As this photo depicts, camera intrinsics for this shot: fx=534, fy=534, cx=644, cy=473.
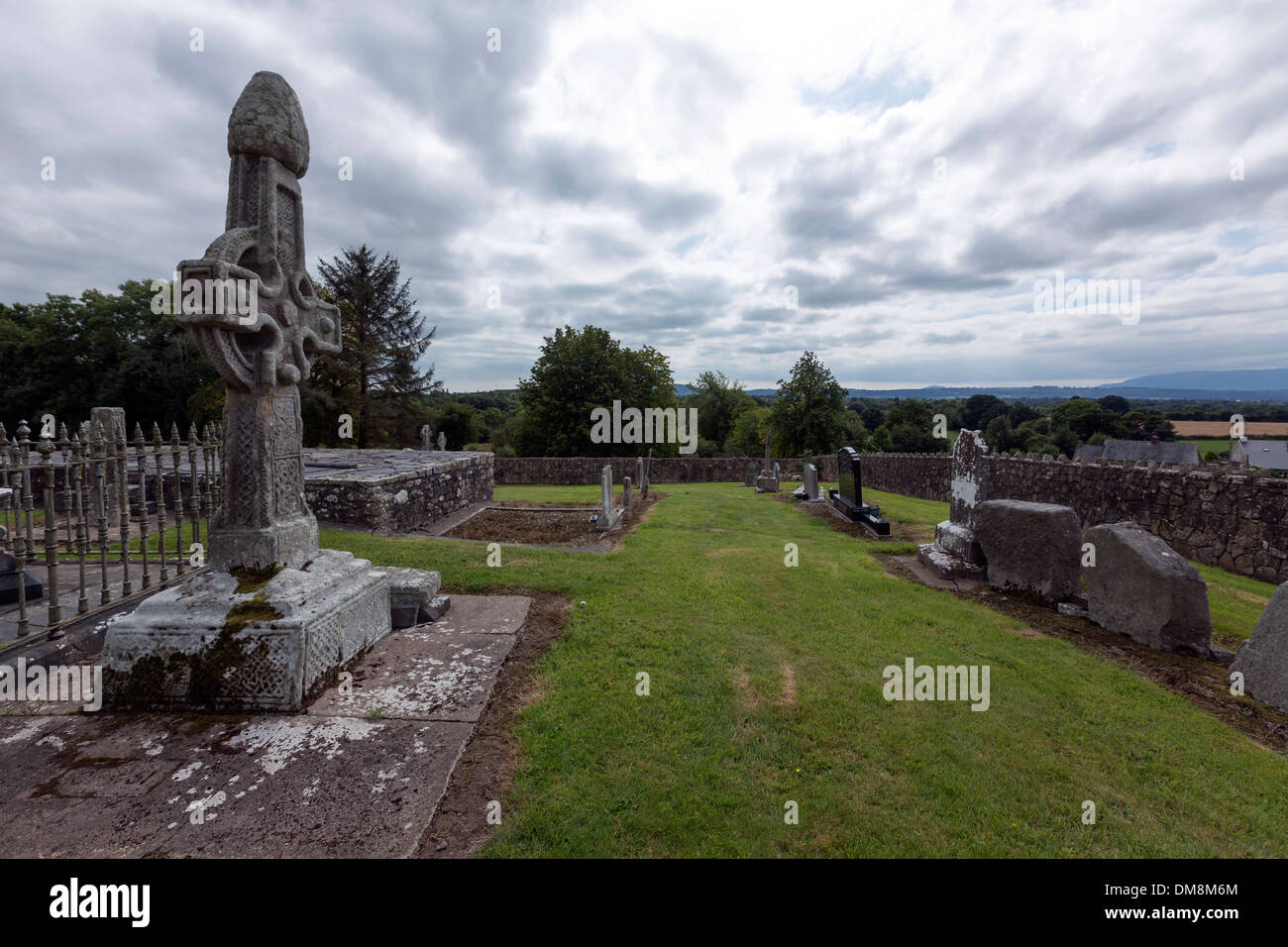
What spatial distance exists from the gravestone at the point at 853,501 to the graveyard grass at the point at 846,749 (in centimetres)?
572

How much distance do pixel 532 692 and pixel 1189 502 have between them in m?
12.9

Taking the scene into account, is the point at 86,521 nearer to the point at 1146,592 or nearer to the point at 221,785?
the point at 221,785

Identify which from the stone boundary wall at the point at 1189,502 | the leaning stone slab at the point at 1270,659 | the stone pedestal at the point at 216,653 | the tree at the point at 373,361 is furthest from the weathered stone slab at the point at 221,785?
the tree at the point at 373,361

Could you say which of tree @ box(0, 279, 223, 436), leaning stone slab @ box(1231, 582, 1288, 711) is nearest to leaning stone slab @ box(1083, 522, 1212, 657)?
leaning stone slab @ box(1231, 582, 1288, 711)

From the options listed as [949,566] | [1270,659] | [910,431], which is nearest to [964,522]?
[949,566]

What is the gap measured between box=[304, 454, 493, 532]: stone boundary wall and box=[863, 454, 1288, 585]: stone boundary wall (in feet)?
45.4

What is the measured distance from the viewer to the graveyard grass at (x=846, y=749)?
2568mm

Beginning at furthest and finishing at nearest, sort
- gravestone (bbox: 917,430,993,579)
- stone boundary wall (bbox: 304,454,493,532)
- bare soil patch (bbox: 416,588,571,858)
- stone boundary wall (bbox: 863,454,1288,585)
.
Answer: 1. stone boundary wall (bbox: 304,454,493,532)
2. stone boundary wall (bbox: 863,454,1288,585)
3. gravestone (bbox: 917,430,993,579)
4. bare soil patch (bbox: 416,588,571,858)

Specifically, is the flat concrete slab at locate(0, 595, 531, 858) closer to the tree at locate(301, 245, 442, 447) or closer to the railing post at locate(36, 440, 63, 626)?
the railing post at locate(36, 440, 63, 626)

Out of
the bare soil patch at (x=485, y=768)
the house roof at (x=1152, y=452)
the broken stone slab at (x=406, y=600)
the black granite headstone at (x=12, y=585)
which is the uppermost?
the house roof at (x=1152, y=452)

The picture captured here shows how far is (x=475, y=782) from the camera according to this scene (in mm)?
2709

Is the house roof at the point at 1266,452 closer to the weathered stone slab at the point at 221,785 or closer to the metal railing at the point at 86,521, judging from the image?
the weathered stone slab at the point at 221,785

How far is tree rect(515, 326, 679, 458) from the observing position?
35.0 meters

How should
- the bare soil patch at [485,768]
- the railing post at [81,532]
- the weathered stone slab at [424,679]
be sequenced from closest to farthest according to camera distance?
1. the bare soil patch at [485,768]
2. the weathered stone slab at [424,679]
3. the railing post at [81,532]
